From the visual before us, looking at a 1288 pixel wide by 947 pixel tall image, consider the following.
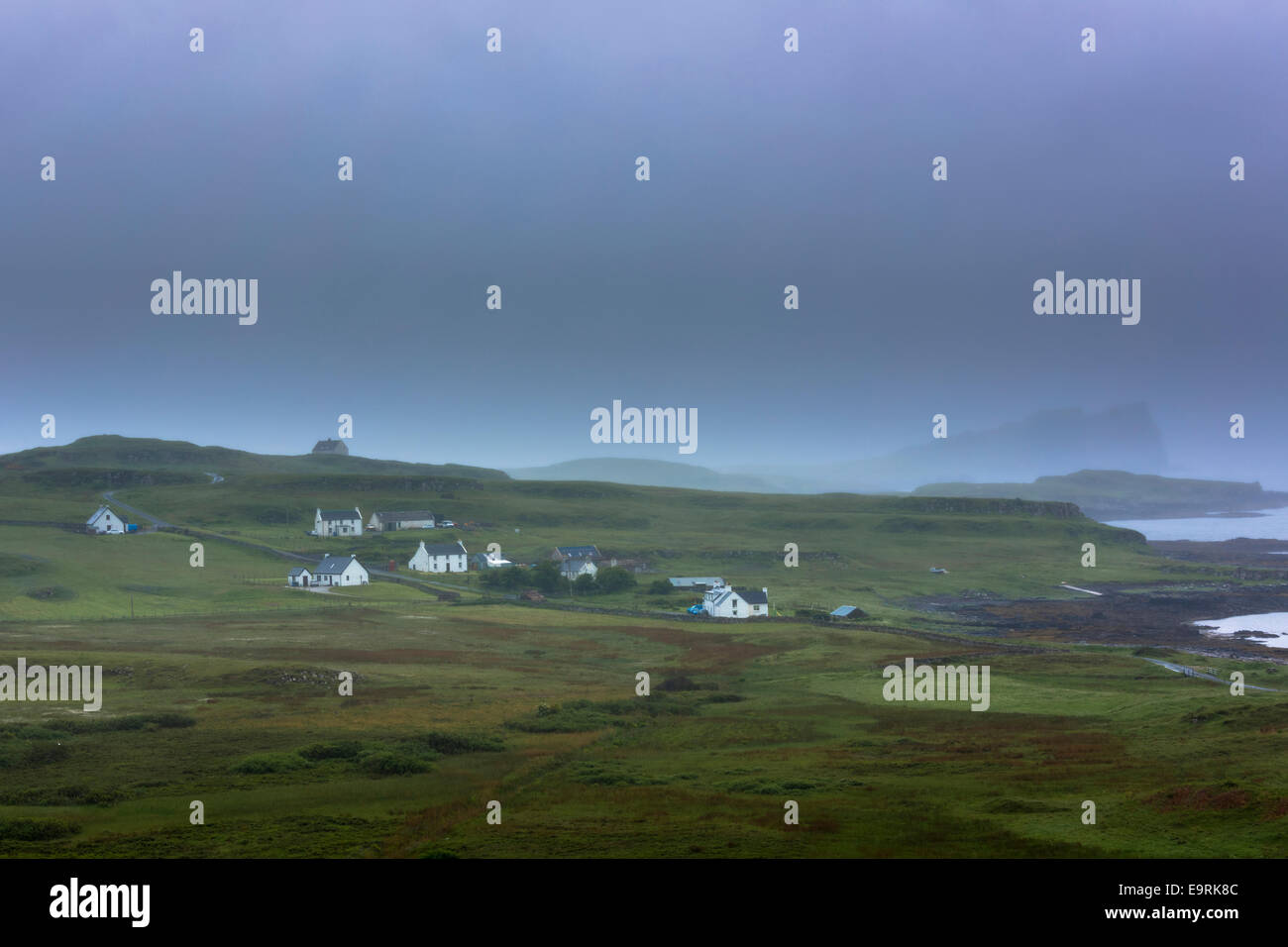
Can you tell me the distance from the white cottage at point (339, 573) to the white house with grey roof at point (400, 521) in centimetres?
4062

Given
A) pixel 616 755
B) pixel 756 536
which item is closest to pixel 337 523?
pixel 756 536

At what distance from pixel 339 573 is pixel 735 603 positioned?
44726mm

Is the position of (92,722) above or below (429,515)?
below

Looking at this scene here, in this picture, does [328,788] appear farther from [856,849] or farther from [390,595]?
[390,595]

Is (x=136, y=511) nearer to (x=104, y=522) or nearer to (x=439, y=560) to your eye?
(x=104, y=522)

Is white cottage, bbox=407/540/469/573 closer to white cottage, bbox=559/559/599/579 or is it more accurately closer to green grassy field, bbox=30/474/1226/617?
green grassy field, bbox=30/474/1226/617

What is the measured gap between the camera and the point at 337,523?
466 feet

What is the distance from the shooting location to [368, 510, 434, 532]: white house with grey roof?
149500mm

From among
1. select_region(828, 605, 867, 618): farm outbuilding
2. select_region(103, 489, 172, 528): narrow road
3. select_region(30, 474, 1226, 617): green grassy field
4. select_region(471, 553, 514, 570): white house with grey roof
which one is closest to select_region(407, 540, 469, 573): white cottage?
select_region(471, 553, 514, 570): white house with grey roof

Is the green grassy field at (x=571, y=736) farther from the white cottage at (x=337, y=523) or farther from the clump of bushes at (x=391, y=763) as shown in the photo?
the white cottage at (x=337, y=523)

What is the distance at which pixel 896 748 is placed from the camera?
43250 mm

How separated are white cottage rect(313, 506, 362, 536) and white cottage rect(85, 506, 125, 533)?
25988mm
